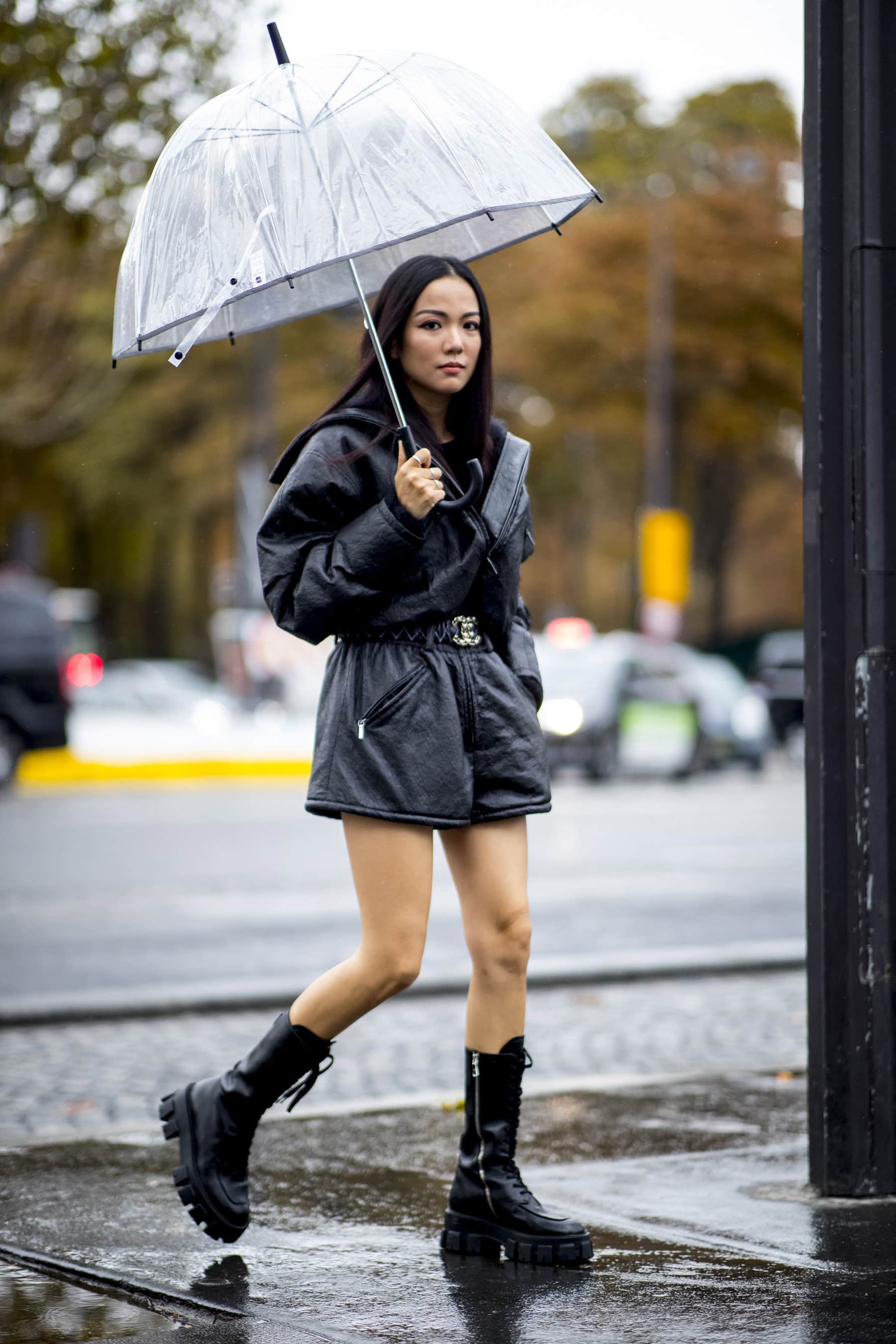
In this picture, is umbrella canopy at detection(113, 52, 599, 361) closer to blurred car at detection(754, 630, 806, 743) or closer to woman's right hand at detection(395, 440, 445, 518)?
woman's right hand at detection(395, 440, 445, 518)

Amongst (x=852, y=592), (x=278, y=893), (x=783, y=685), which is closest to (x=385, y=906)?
(x=852, y=592)

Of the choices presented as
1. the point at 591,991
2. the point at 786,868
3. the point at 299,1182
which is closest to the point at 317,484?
the point at 299,1182

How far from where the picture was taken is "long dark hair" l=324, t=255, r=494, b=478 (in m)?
3.77

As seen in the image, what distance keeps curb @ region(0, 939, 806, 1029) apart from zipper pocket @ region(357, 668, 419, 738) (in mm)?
3655

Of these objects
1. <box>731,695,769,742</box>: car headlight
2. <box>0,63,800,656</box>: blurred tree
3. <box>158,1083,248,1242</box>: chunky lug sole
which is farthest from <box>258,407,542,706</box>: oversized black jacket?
<box>0,63,800,656</box>: blurred tree

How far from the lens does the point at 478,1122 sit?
3795mm

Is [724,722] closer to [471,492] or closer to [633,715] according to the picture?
[633,715]

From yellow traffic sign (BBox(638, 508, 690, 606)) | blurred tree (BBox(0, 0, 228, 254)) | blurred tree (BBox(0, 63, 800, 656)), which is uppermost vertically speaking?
blurred tree (BBox(0, 63, 800, 656))

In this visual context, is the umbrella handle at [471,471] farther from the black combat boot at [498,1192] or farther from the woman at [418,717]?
the black combat boot at [498,1192]

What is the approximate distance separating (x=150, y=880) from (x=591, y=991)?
5041 millimetres

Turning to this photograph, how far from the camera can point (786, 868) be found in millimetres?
13078

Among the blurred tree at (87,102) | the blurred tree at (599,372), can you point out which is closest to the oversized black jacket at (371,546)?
the blurred tree at (87,102)

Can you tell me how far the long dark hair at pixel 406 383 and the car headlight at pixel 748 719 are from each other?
860 inches

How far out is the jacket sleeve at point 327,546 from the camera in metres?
3.60
